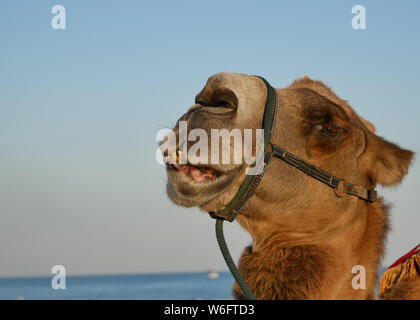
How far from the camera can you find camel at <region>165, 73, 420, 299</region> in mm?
3553

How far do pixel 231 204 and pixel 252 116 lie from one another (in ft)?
1.80

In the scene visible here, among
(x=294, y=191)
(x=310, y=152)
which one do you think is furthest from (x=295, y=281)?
(x=310, y=152)

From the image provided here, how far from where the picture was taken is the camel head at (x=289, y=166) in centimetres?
350

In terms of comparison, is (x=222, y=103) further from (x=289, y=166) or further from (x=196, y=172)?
(x=289, y=166)

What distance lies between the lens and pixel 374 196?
13.3ft

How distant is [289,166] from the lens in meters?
3.87

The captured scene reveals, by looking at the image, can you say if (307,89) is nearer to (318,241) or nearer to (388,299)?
(318,241)

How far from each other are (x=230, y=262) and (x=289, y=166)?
711 millimetres

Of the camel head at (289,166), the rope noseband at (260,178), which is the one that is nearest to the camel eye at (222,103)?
the camel head at (289,166)

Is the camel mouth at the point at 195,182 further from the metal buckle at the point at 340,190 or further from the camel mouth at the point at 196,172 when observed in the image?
Result: the metal buckle at the point at 340,190

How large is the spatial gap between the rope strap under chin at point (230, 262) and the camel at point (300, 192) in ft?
0.36

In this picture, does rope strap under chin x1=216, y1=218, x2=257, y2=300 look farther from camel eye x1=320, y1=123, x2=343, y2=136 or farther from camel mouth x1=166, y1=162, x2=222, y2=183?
camel eye x1=320, y1=123, x2=343, y2=136

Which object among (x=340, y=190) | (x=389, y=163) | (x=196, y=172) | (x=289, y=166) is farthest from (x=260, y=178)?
(x=389, y=163)
